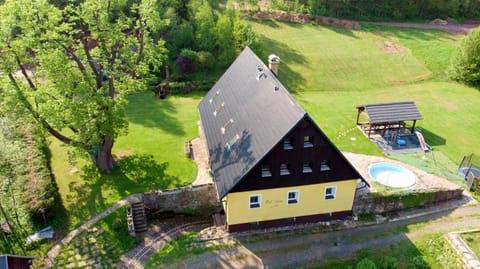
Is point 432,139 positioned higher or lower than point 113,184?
higher

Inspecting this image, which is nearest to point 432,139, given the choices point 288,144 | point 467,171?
point 467,171

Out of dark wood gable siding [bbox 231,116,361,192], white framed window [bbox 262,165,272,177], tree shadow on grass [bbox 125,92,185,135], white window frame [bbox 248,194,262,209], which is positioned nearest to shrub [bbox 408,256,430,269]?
dark wood gable siding [bbox 231,116,361,192]

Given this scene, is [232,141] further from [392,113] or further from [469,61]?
Result: [469,61]

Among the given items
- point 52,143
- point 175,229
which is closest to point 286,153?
point 175,229

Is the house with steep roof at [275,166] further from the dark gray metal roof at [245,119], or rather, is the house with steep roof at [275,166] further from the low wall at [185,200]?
the low wall at [185,200]

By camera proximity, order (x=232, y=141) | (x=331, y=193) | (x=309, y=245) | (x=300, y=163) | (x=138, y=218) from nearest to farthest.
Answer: (x=300, y=163) < (x=309, y=245) < (x=232, y=141) < (x=331, y=193) < (x=138, y=218)

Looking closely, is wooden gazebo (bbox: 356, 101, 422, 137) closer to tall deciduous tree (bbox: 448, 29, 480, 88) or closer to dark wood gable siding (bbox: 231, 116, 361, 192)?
dark wood gable siding (bbox: 231, 116, 361, 192)

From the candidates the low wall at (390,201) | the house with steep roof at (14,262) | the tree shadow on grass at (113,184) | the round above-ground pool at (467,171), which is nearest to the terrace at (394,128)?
the round above-ground pool at (467,171)
